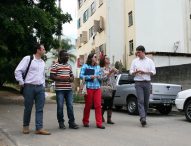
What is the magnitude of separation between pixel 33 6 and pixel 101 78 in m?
12.8

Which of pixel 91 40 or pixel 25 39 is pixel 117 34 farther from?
pixel 25 39

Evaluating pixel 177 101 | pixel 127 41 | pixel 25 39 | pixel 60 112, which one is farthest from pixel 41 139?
pixel 127 41

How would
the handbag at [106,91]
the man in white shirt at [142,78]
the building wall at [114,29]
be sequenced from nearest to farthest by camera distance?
the man in white shirt at [142,78]
the handbag at [106,91]
the building wall at [114,29]

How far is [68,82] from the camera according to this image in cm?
1070

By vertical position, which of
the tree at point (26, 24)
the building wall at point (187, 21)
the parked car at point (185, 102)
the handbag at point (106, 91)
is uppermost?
the building wall at point (187, 21)

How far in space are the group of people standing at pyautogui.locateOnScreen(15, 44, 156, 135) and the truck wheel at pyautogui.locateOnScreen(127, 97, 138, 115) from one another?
13.3 ft

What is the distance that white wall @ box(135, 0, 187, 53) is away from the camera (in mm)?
34750

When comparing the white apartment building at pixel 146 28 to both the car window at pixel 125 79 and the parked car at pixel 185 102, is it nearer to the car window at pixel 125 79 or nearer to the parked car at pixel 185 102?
the car window at pixel 125 79

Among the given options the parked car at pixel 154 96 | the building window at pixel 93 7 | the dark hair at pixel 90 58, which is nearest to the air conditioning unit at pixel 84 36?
the building window at pixel 93 7

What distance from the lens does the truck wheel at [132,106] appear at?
16225 millimetres

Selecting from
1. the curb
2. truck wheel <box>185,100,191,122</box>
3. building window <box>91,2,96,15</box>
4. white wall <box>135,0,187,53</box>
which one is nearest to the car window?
truck wheel <box>185,100,191,122</box>

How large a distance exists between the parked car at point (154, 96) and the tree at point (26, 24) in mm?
5144

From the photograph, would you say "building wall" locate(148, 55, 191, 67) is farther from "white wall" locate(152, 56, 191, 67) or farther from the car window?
the car window

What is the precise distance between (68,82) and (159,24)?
85.0 feet
